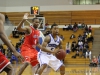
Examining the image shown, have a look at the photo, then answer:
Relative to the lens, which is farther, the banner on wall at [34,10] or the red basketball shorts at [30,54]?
the banner on wall at [34,10]

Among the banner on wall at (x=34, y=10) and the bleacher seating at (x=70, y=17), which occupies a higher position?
the banner on wall at (x=34, y=10)

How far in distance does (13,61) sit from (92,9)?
10.3m

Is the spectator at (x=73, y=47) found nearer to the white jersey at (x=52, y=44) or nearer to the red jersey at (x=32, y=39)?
the red jersey at (x=32, y=39)

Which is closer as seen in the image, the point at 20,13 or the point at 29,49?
the point at 29,49

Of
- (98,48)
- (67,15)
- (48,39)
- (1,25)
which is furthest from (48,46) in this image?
(67,15)

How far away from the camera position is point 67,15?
79.9 feet

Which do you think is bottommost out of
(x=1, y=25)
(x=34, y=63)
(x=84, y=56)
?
(x=84, y=56)

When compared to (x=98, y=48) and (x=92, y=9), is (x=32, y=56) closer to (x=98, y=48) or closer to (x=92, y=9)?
(x=98, y=48)

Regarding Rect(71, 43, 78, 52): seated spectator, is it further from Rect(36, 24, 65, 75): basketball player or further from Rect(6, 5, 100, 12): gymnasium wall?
Rect(36, 24, 65, 75): basketball player

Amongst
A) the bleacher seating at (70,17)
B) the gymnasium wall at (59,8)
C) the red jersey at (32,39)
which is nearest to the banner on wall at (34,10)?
the bleacher seating at (70,17)

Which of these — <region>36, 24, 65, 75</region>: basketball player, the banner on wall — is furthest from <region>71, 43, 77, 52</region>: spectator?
<region>36, 24, 65, 75</region>: basketball player

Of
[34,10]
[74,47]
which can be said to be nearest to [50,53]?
[74,47]

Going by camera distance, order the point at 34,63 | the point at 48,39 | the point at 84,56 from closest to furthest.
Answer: the point at 48,39 → the point at 34,63 → the point at 84,56

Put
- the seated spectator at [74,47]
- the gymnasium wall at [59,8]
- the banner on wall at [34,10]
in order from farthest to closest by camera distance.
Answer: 1. the gymnasium wall at [59,8]
2. the banner on wall at [34,10]
3. the seated spectator at [74,47]
